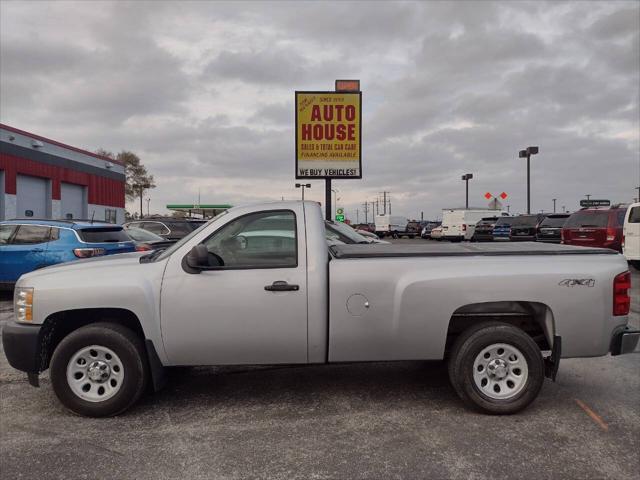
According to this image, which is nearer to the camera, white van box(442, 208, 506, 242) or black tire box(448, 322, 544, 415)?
black tire box(448, 322, 544, 415)

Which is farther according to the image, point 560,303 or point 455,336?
point 455,336

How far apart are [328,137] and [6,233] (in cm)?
975

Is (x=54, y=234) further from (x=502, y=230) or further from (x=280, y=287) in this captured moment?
(x=502, y=230)

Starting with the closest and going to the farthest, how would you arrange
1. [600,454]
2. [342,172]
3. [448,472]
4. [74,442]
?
[448,472] → [600,454] → [74,442] → [342,172]

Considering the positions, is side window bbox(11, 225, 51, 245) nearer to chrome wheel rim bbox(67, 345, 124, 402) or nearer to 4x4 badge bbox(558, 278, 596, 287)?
chrome wheel rim bbox(67, 345, 124, 402)

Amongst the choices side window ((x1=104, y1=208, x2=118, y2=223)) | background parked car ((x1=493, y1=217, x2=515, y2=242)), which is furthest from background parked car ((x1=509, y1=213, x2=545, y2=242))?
side window ((x1=104, y1=208, x2=118, y2=223))

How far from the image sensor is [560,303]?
4.17m

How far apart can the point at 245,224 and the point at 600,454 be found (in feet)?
9.96

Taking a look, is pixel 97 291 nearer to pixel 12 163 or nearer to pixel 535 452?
pixel 535 452

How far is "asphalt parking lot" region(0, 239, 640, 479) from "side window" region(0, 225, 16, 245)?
5632 millimetres

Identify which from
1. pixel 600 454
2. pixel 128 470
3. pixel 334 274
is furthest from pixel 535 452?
→ pixel 128 470

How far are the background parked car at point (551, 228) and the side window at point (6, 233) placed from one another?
19.4 meters

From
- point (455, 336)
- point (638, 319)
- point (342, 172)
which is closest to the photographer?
point (455, 336)

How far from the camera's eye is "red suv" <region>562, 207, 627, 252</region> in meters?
15.8
